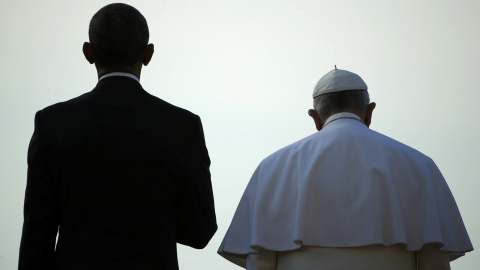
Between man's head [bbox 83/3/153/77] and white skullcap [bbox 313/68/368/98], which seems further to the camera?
white skullcap [bbox 313/68/368/98]

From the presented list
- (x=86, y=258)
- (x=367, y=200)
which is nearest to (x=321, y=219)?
(x=367, y=200)

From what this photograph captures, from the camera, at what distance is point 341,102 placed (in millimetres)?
4836

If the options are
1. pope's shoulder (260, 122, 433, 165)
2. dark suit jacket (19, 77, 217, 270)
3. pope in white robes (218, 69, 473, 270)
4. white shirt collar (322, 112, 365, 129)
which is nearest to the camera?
dark suit jacket (19, 77, 217, 270)

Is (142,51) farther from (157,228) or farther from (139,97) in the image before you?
(157,228)

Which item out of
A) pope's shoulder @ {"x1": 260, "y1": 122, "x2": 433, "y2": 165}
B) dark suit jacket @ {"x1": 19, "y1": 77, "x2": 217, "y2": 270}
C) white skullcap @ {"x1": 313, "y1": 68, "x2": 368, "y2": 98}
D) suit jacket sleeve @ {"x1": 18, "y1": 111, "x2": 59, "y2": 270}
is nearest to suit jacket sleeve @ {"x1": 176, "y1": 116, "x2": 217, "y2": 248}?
dark suit jacket @ {"x1": 19, "y1": 77, "x2": 217, "y2": 270}

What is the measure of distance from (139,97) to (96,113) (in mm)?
215

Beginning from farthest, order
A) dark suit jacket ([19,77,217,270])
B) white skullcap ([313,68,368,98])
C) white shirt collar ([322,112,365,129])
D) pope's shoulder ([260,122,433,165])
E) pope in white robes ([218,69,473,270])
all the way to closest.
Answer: white skullcap ([313,68,368,98]) → white shirt collar ([322,112,365,129]) → pope's shoulder ([260,122,433,165]) → pope in white robes ([218,69,473,270]) → dark suit jacket ([19,77,217,270])

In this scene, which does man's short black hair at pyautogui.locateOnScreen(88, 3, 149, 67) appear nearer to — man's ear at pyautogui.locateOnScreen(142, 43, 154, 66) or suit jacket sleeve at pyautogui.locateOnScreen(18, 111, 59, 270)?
man's ear at pyautogui.locateOnScreen(142, 43, 154, 66)

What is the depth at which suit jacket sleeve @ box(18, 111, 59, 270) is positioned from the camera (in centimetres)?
349

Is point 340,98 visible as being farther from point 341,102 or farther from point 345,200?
point 345,200

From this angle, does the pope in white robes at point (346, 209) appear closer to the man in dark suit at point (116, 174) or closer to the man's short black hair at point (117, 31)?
the man in dark suit at point (116, 174)

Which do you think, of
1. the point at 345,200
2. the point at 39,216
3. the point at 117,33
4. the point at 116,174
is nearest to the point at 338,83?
the point at 345,200

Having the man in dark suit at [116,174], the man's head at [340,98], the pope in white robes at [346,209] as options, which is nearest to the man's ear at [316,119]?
the man's head at [340,98]

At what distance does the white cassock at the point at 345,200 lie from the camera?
4348 mm
